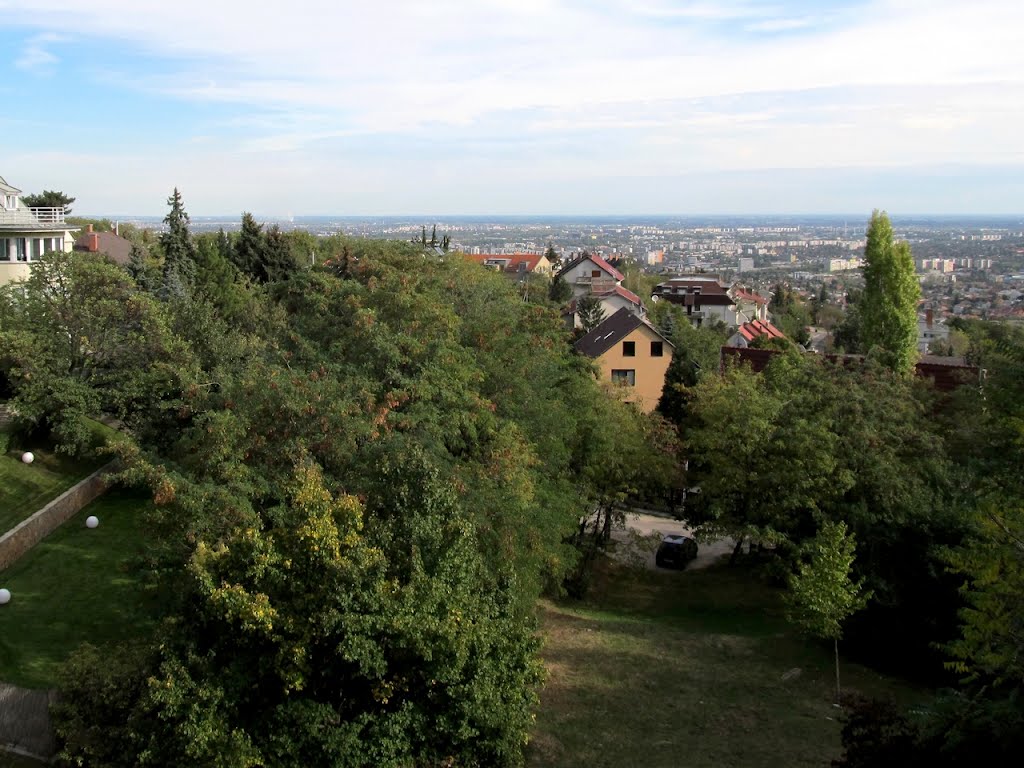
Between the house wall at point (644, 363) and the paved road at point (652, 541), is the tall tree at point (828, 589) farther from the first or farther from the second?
the house wall at point (644, 363)

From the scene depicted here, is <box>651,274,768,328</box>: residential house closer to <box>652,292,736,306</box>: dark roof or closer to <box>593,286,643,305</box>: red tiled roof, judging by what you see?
<box>652,292,736,306</box>: dark roof

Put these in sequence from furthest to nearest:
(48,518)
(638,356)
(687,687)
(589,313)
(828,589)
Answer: (589,313), (638,356), (48,518), (687,687), (828,589)

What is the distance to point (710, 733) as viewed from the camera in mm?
15844

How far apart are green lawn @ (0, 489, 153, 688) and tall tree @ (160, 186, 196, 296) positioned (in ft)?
48.1

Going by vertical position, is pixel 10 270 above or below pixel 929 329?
above

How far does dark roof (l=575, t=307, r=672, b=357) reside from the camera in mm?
40719

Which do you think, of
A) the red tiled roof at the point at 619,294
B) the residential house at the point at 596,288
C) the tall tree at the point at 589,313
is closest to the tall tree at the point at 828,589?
the tall tree at the point at 589,313

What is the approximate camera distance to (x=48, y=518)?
65.9ft

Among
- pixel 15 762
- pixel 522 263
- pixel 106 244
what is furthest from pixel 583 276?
pixel 15 762

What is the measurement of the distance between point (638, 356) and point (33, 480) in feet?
84.9

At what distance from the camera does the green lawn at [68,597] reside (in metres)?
15.2

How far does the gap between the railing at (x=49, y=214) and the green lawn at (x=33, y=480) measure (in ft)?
44.6

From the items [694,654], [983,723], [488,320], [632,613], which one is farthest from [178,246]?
[983,723]

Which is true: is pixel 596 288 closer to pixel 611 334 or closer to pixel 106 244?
pixel 611 334
